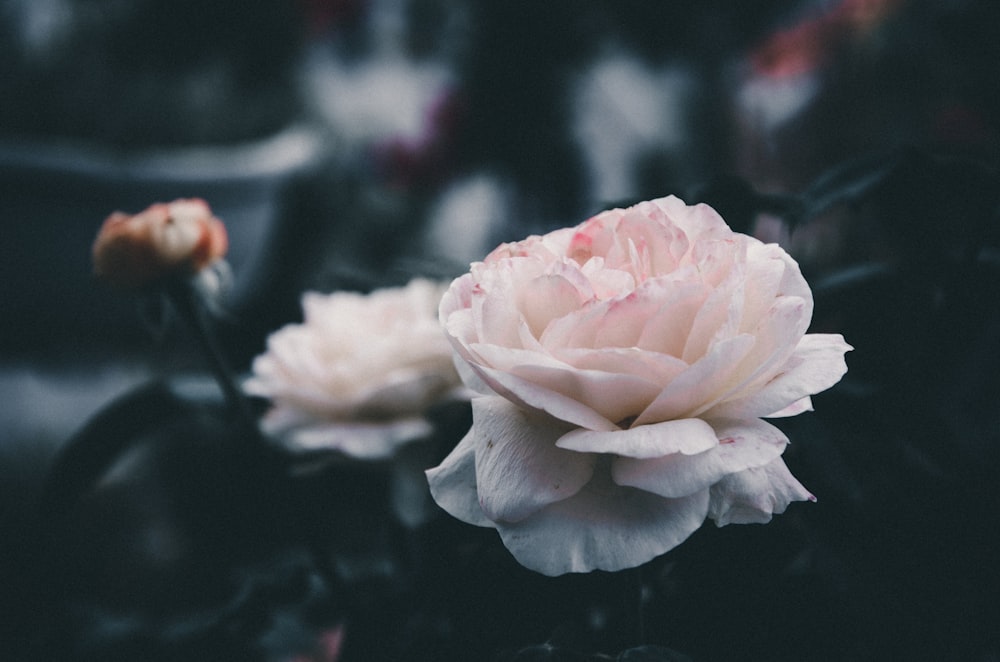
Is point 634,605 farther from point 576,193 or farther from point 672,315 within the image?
point 576,193

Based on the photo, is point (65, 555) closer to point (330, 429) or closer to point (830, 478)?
point (330, 429)

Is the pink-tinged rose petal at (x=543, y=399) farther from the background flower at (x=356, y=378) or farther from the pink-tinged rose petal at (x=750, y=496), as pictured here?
the background flower at (x=356, y=378)

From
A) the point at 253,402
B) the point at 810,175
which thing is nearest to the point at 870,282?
the point at 253,402

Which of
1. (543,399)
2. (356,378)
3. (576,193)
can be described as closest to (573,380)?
(543,399)

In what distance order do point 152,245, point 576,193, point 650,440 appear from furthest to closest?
point 576,193, point 152,245, point 650,440

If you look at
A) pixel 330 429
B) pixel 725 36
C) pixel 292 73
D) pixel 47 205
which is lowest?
pixel 330 429

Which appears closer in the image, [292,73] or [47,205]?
[47,205]
